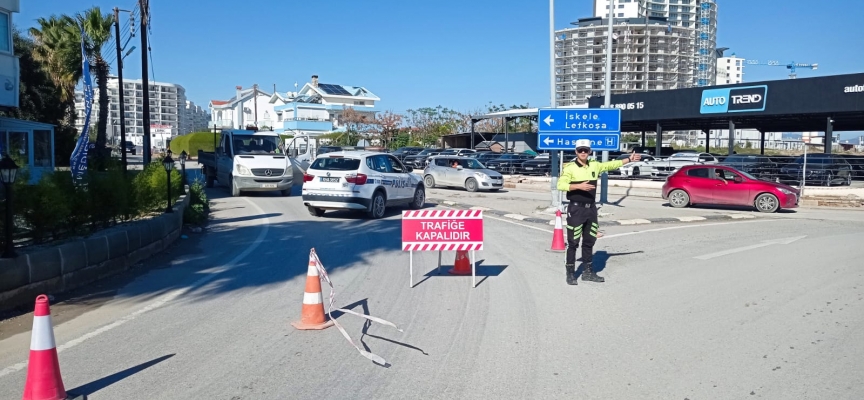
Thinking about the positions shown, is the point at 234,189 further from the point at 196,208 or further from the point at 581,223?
the point at 581,223

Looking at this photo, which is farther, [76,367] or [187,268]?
[187,268]

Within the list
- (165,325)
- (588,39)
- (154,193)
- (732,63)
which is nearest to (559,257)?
(165,325)

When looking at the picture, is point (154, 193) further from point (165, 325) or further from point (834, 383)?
point (834, 383)

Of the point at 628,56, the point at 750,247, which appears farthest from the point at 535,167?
the point at 628,56

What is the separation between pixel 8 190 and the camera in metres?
7.69

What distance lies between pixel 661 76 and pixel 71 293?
126813 mm

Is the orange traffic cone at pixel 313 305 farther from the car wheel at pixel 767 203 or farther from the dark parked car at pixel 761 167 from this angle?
the dark parked car at pixel 761 167

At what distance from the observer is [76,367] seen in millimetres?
5629

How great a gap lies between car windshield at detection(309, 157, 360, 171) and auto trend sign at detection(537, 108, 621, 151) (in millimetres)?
5327

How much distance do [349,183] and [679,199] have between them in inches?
480

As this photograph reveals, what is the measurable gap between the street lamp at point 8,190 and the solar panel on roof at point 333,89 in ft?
268

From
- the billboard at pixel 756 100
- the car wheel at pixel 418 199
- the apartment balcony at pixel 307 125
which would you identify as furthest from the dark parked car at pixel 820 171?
the apartment balcony at pixel 307 125

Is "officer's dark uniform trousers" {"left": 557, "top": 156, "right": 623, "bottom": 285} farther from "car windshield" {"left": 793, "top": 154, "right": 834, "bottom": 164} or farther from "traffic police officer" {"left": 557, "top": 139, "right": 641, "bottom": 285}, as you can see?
"car windshield" {"left": 793, "top": 154, "right": 834, "bottom": 164}

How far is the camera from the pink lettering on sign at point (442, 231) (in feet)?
29.6
